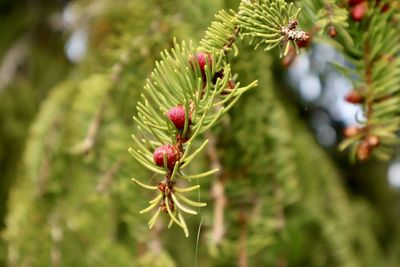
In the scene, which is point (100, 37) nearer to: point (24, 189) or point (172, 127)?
point (24, 189)

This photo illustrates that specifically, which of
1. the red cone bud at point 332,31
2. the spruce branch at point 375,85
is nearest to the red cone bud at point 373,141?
the spruce branch at point 375,85

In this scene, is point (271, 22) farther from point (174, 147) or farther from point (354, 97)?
point (354, 97)

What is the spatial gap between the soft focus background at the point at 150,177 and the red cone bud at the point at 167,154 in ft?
0.57

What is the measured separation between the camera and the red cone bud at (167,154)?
0.74ft

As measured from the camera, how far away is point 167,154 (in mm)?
224

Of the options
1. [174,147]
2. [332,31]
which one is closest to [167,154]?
[174,147]

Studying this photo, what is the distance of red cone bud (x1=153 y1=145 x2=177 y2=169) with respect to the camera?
22 cm

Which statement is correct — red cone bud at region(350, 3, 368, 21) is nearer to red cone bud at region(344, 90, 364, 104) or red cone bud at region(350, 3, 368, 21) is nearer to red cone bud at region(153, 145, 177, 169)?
red cone bud at region(344, 90, 364, 104)

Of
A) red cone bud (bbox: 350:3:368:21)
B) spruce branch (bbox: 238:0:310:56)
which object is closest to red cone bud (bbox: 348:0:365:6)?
red cone bud (bbox: 350:3:368:21)

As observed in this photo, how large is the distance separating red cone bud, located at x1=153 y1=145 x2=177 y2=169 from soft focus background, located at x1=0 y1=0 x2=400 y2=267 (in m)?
0.17

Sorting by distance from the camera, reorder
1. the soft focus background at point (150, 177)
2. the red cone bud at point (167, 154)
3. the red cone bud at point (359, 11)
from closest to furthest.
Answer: the red cone bud at point (167, 154)
the red cone bud at point (359, 11)
the soft focus background at point (150, 177)

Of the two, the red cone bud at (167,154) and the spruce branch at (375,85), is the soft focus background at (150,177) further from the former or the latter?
the red cone bud at (167,154)

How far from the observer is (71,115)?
71cm

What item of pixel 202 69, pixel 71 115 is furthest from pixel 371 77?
pixel 71 115
